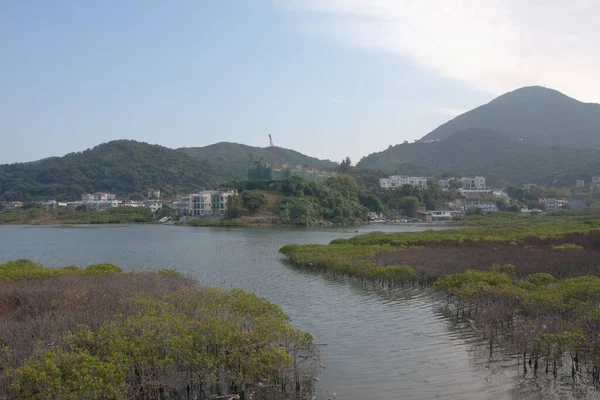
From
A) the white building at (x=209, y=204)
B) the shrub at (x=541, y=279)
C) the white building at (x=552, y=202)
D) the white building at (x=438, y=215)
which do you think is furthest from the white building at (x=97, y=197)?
the shrub at (x=541, y=279)

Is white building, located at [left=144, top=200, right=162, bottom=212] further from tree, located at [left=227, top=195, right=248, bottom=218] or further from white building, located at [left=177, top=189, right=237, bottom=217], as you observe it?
tree, located at [left=227, top=195, right=248, bottom=218]

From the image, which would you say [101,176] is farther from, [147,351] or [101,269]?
[147,351]

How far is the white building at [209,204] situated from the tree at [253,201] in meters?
9.53

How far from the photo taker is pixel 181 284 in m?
23.2

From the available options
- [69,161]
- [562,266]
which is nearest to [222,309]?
[562,266]

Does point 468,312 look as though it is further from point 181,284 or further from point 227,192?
point 227,192

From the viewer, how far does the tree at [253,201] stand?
107m

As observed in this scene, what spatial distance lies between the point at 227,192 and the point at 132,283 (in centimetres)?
10033

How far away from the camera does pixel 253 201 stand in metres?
107

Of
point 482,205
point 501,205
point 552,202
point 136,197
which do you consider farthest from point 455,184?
point 136,197

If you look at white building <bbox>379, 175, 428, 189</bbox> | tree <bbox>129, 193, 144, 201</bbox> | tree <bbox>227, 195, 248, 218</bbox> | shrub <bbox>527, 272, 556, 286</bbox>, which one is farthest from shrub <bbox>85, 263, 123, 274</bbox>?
tree <bbox>129, 193, 144, 201</bbox>

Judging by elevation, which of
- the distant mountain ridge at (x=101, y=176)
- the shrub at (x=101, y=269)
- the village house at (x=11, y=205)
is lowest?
the shrub at (x=101, y=269)

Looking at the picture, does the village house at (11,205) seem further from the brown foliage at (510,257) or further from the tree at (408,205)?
the brown foliage at (510,257)

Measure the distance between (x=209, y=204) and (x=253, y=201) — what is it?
57.6 ft
